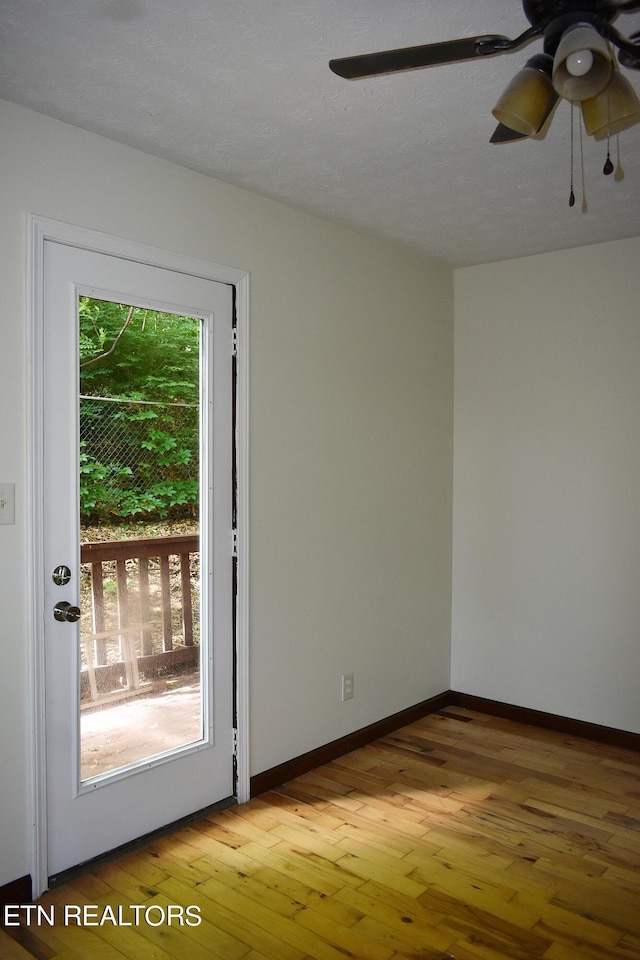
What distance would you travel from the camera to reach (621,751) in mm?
3729

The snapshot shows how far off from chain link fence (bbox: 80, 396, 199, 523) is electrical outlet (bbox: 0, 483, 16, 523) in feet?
0.84

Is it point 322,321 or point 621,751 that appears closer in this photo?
point 322,321

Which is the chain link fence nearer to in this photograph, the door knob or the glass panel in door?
the glass panel in door

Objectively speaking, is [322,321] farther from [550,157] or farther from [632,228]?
[632,228]

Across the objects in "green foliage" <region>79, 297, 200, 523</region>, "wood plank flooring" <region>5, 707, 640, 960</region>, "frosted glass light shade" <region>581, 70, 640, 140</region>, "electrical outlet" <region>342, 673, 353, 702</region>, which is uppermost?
"frosted glass light shade" <region>581, 70, 640, 140</region>

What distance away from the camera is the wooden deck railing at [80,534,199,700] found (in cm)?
265

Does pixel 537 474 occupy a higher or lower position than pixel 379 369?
lower

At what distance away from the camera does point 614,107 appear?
1.50 metres

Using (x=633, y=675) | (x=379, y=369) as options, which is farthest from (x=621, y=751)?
(x=379, y=369)

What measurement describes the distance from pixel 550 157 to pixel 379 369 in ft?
4.46

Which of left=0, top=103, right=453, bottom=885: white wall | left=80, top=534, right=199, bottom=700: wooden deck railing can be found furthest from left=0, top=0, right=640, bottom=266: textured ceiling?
left=80, top=534, right=199, bottom=700: wooden deck railing

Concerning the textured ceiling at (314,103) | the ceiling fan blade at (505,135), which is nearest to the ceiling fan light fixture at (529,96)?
the ceiling fan blade at (505,135)

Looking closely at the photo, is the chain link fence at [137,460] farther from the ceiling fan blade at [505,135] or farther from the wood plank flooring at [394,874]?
the ceiling fan blade at [505,135]

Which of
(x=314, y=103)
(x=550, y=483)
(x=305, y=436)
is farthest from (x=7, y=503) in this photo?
(x=550, y=483)
